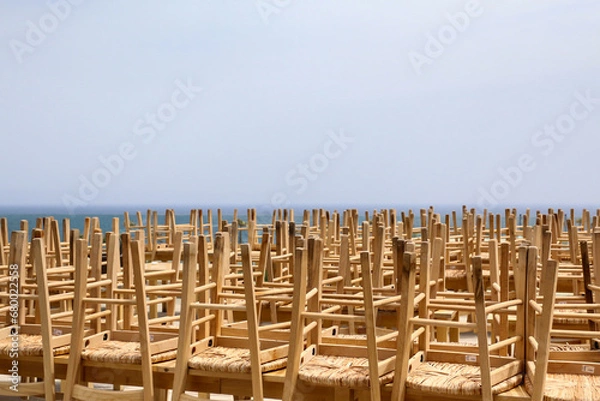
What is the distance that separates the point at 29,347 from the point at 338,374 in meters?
1.44

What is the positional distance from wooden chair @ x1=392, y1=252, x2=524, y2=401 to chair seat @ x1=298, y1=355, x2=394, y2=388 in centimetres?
13

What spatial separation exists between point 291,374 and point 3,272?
2740 mm

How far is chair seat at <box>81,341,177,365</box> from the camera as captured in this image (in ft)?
10.9

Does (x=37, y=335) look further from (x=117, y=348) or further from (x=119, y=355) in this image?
(x=119, y=355)

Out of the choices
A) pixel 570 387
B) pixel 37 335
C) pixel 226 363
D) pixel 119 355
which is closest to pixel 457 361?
pixel 570 387

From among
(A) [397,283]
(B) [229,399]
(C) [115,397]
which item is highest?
(A) [397,283]

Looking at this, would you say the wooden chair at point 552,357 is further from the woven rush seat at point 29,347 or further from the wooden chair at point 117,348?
the woven rush seat at point 29,347

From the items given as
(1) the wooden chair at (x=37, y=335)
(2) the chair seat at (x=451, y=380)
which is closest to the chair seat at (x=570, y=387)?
(2) the chair seat at (x=451, y=380)

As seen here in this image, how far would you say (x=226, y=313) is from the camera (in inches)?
178

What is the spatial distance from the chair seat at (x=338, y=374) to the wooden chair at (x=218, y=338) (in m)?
0.17

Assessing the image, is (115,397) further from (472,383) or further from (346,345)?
(472,383)

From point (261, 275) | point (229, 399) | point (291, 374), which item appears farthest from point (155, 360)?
point (229, 399)

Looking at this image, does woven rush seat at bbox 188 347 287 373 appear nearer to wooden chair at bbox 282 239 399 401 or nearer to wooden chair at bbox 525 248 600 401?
wooden chair at bbox 282 239 399 401

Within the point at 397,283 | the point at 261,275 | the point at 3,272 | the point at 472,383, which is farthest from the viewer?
the point at 3,272
